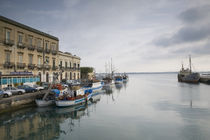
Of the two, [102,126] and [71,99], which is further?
[71,99]

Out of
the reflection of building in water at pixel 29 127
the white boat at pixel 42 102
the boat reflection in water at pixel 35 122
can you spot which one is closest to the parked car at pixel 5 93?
the boat reflection in water at pixel 35 122

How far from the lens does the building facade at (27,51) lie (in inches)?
1111

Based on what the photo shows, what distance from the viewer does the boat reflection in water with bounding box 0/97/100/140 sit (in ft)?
45.7

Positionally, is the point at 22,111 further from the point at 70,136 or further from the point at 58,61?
the point at 58,61

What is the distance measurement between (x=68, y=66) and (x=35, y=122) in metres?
37.3

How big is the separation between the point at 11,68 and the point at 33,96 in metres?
10.2

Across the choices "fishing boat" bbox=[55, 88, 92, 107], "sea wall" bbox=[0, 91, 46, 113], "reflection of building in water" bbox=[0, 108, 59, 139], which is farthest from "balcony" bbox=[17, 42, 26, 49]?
"reflection of building in water" bbox=[0, 108, 59, 139]

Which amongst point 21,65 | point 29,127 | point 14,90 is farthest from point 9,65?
point 29,127

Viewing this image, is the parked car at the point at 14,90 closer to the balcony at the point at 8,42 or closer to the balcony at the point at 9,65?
the balcony at the point at 9,65

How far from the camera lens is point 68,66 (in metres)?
53.3

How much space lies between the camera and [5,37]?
28312 mm

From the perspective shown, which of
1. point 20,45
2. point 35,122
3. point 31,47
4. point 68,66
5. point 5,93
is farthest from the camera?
point 68,66

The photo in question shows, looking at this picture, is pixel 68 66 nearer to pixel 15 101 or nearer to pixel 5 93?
pixel 5 93

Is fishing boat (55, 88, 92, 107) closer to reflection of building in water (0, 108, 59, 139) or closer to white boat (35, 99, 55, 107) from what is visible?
white boat (35, 99, 55, 107)
